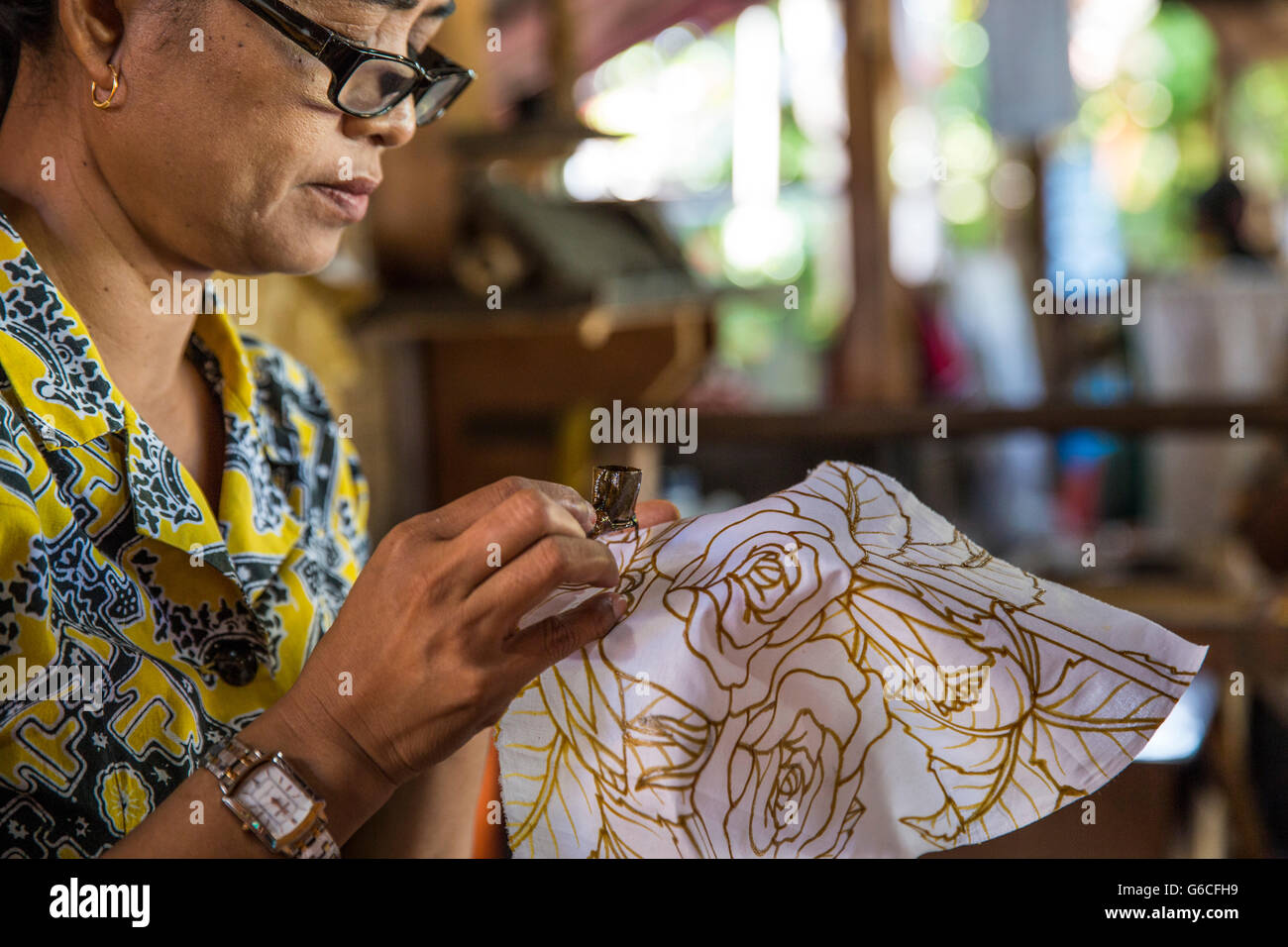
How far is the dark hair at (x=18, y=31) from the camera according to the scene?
854mm

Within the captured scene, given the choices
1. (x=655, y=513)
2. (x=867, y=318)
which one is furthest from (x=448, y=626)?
(x=867, y=318)

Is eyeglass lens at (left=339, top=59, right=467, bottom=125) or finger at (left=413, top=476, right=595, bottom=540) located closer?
finger at (left=413, top=476, right=595, bottom=540)

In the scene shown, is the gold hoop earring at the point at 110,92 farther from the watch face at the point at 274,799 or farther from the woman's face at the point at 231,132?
the watch face at the point at 274,799

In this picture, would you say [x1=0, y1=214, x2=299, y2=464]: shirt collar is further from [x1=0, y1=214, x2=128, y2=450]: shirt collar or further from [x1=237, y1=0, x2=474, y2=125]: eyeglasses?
[x1=237, y1=0, x2=474, y2=125]: eyeglasses

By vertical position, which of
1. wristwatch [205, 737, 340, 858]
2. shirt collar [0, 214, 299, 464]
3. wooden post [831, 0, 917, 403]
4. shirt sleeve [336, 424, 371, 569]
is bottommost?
wristwatch [205, 737, 340, 858]

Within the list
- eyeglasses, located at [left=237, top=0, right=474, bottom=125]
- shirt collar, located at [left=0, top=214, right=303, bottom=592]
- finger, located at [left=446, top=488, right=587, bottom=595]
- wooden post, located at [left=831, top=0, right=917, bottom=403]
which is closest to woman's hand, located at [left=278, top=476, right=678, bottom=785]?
finger, located at [left=446, top=488, right=587, bottom=595]

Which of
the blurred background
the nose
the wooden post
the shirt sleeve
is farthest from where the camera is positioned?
the wooden post

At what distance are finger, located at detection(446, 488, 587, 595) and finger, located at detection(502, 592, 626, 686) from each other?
0.05 meters

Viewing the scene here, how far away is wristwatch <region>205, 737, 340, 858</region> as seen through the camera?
27.3 inches

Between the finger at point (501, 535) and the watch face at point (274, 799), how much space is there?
16 cm

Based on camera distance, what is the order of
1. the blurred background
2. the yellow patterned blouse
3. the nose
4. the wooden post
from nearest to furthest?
the yellow patterned blouse
the nose
the blurred background
the wooden post

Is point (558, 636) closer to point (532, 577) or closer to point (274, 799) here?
point (532, 577)

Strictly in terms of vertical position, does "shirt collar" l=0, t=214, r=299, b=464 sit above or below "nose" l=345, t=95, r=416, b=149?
below
